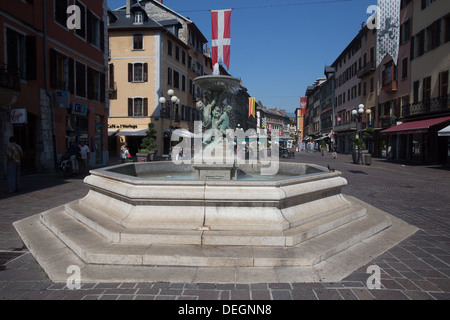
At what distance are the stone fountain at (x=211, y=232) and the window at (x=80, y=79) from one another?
1521 cm

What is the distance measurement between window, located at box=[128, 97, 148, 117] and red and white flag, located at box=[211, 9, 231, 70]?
17766 millimetres

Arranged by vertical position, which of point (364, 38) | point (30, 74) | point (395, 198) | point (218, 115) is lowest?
point (395, 198)

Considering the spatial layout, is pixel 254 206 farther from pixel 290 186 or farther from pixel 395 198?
pixel 395 198

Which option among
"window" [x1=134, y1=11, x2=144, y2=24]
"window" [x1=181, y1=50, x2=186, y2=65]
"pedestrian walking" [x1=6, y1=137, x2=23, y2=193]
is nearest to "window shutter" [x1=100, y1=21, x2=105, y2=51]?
"window" [x1=134, y1=11, x2=144, y2=24]

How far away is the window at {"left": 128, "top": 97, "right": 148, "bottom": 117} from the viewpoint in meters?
33.3

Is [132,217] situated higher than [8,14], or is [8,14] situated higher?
[8,14]

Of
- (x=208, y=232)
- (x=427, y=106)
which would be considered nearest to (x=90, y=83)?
(x=208, y=232)

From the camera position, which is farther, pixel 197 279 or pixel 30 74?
pixel 30 74

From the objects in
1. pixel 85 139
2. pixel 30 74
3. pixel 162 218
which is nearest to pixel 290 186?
pixel 162 218

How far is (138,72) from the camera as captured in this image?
109 feet

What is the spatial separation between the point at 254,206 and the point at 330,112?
2422 inches

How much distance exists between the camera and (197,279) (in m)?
3.54

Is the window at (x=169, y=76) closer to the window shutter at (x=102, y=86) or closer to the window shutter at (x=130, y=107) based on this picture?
the window shutter at (x=130, y=107)

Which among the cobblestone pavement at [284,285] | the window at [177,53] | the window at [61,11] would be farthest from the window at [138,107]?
the cobblestone pavement at [284,285]
